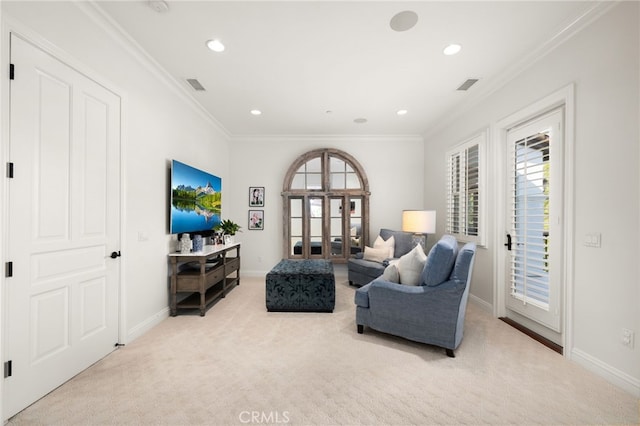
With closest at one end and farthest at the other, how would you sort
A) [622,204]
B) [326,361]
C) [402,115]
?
[622,204]
[326,361]
[402,115]

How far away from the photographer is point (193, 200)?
371 cm

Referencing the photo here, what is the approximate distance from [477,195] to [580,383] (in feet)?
7.60

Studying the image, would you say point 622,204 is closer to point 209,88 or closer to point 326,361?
point 326,361

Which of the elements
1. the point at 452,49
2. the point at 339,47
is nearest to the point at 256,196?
the point at 339,47

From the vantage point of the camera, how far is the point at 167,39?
2.45 metres

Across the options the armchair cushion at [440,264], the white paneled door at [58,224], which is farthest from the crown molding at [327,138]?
the armchair cushion at [440,264]

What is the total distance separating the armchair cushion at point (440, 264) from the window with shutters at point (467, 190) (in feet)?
4.65

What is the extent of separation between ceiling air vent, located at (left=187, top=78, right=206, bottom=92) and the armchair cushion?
3.27 metres

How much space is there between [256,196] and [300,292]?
2.70m

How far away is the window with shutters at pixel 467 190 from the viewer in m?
3.57

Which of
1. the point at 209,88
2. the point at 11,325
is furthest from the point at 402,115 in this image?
the point at 11,325

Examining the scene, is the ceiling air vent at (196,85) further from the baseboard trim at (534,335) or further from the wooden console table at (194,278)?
the baseboard trim at (534,335)

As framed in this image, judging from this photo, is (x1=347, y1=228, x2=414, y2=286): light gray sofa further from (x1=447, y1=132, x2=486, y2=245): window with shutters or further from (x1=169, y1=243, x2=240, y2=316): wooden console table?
(x1=169, y1=243, x2=240, y2=316): wooden console table

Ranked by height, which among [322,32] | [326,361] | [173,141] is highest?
[322,32]
